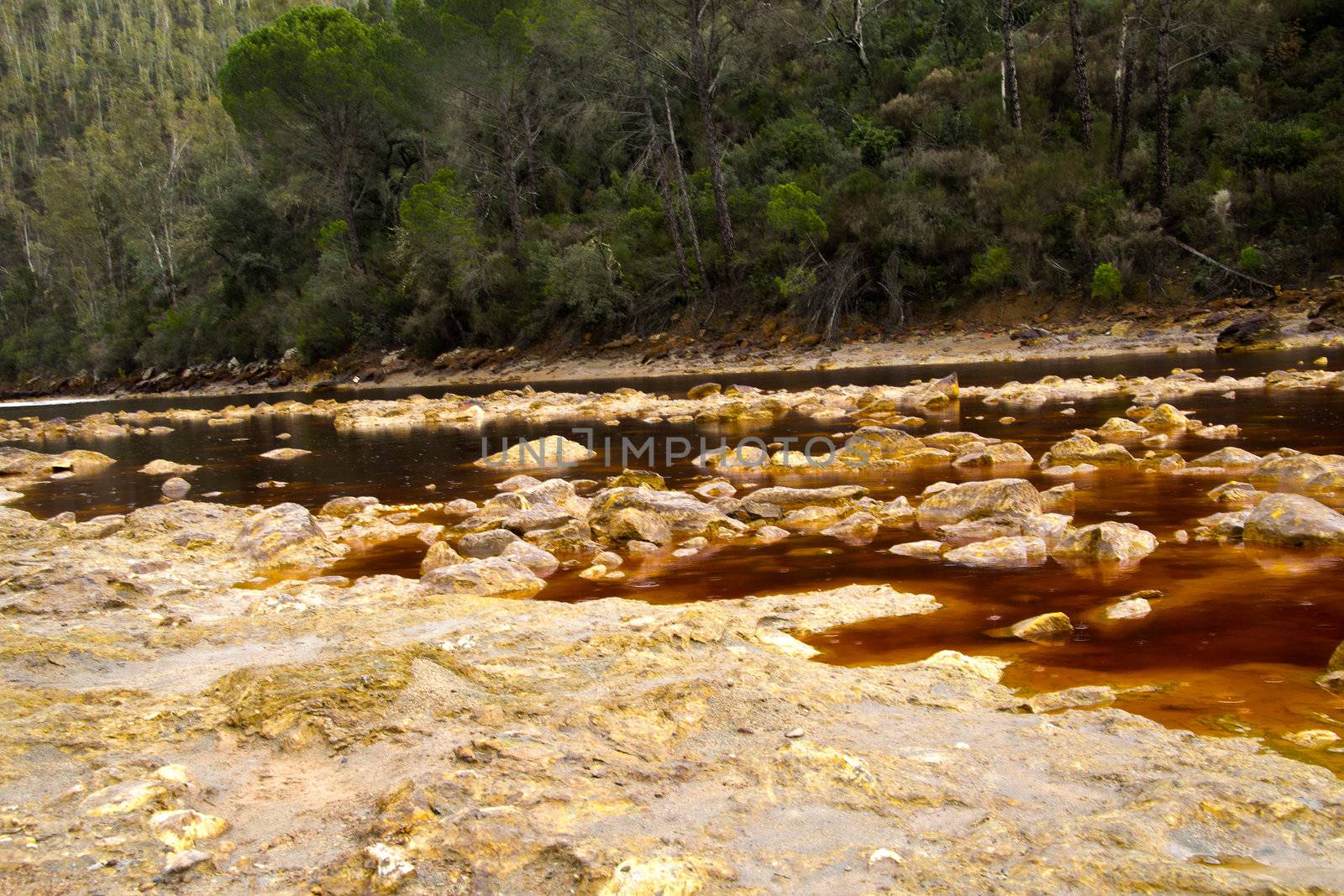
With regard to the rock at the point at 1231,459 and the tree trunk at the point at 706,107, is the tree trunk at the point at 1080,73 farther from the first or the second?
the rock at the point at 1231,459

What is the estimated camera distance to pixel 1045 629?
10.7 ft

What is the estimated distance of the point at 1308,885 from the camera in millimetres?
1580

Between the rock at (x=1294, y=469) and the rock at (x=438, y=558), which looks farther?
the rock at (x=1294, y=469)

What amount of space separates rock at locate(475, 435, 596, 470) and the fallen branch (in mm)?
16602

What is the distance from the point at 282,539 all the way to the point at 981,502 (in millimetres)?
4002

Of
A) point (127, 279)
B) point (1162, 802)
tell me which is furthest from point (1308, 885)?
point (127, 279)

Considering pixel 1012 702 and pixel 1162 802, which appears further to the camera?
pixel 1012 702

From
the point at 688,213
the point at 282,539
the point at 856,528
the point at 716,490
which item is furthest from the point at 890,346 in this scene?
the point at 282,539

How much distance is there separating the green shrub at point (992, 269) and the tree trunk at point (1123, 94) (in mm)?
3541

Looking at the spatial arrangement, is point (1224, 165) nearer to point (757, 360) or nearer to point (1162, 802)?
point (757, 360)

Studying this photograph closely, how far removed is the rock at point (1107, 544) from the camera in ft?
14.1

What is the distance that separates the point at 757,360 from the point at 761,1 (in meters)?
15.1

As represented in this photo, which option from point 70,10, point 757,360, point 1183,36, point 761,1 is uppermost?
point 70,10

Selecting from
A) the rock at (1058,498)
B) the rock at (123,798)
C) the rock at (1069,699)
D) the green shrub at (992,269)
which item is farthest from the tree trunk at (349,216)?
the rock at (1069,699)
